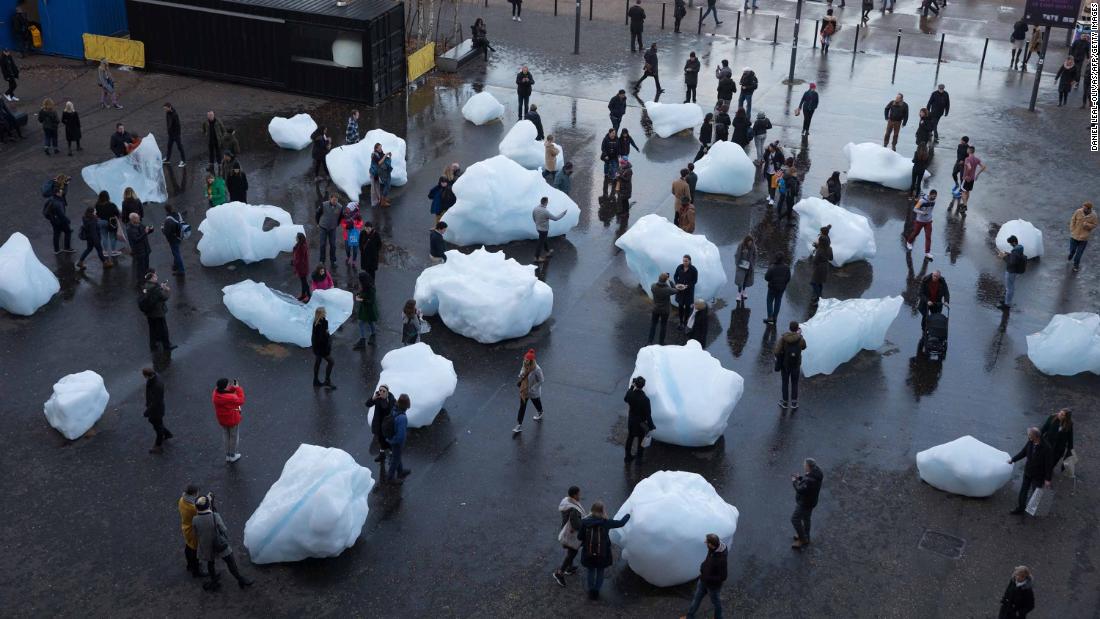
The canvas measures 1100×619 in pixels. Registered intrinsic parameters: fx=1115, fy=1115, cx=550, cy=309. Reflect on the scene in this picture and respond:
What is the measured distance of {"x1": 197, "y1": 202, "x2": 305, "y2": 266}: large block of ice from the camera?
19594mm

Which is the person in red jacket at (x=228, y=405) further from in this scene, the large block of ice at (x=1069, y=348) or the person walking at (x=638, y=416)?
the large block of ice at (x=1069, y=348)

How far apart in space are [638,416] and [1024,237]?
33.3ft

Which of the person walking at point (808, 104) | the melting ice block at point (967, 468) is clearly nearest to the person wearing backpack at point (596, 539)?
the melting ice block at point (967, 468)

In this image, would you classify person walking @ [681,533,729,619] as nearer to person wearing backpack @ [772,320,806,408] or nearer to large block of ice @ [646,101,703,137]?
person wearing backpack @ [772,320,806,408]

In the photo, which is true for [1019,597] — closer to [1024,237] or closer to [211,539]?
[211,539]

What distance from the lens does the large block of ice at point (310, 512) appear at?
12547mm

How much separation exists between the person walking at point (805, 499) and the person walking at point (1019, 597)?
2.29 metres

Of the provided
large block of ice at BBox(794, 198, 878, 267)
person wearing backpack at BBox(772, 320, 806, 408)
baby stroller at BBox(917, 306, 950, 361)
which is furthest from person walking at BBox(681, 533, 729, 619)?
large block of ice at BBox(794, 198, 878, 267)

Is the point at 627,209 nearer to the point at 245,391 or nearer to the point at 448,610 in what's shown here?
the point at 245,391

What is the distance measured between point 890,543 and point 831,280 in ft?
24.5

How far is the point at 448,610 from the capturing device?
483 inches

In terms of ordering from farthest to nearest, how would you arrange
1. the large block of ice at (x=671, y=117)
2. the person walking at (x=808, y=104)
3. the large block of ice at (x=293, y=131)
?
the large block of ice at (x=671, y=117), the person walking at (x=808, y=104), the large block of ice at (x=293, y=131)

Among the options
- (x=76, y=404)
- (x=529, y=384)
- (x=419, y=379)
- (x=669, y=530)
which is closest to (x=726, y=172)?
(x=529, y=384)

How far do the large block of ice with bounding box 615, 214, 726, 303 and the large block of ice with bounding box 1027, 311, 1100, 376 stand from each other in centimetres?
510
